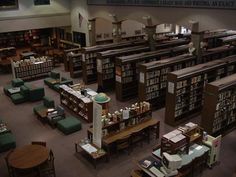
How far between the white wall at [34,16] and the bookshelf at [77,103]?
8787 millimetres

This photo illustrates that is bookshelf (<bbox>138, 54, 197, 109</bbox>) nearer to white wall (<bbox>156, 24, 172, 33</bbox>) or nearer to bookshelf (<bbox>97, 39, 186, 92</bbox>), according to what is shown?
bookshelf (<bbox>97, 39, 186, 92</bbox>)

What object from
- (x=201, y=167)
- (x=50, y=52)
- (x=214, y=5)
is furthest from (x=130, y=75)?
(x=50, y=52)

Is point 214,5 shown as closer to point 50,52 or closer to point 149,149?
point 149,149

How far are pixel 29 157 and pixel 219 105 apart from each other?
5.96 m

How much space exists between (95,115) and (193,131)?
276cm

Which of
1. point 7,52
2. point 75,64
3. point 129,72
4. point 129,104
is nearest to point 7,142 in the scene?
point 129,104

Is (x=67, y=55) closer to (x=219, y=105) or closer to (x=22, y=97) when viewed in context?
(x=22, y=97)

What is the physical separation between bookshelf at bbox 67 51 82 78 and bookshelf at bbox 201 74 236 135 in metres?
8.67

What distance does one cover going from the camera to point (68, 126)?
939 centimetres

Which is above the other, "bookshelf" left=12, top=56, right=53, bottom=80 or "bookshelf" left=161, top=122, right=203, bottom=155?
"bookshelf" left=12, top=56, right=53, bottom=80

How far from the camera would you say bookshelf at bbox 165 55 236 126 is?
370 inches

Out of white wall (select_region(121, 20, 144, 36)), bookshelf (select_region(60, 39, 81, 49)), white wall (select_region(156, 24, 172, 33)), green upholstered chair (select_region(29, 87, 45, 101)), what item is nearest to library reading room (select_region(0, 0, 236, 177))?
green upholstered chair (select_region(29, 87, 45, 101))

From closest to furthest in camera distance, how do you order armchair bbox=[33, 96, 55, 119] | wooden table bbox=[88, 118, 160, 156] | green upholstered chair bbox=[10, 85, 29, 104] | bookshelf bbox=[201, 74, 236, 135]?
wooden table bbox=[88, 118, 160, 156] → bookshelf bbox=[201, 74, 236, 135] → armchair bbox=[33, 96, 55, 119] → green upholstered chair bbox=[10, 85, 29, 104]

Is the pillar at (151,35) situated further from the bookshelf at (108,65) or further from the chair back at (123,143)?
the chair back at (123,143)
